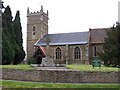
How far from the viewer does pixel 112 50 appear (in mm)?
21516

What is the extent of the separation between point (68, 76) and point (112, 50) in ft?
14.6

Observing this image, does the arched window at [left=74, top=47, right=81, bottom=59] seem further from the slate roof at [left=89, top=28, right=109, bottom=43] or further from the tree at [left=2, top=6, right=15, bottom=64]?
the tree at [left=2, top=6, right=15, bottom=64]

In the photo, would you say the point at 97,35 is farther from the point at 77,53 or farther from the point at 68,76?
the point at 68,76

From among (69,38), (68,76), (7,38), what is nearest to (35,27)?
(69,38)

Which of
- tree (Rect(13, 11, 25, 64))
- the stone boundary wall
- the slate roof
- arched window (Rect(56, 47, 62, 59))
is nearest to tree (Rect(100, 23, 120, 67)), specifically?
the stone boundary wall

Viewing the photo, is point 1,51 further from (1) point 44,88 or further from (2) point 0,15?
(1) point 44,88

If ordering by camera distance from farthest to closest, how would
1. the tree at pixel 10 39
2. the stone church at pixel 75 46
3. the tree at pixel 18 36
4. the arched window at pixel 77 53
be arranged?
the arched window at pixel 77 53
the stone church at pixel 75 46
the tree at pixel 18 36
the tree at pixel 10 39

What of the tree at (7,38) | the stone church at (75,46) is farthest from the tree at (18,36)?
the tree at (7,38)

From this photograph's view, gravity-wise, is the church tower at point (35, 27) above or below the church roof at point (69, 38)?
above

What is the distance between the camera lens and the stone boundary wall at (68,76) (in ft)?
70.5

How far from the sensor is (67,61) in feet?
180

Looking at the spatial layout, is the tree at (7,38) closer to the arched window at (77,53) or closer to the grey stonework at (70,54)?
the grey stonework at (70,54)

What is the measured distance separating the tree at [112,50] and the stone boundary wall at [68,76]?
43.8 inches

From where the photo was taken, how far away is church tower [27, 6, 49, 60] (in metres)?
63.5
